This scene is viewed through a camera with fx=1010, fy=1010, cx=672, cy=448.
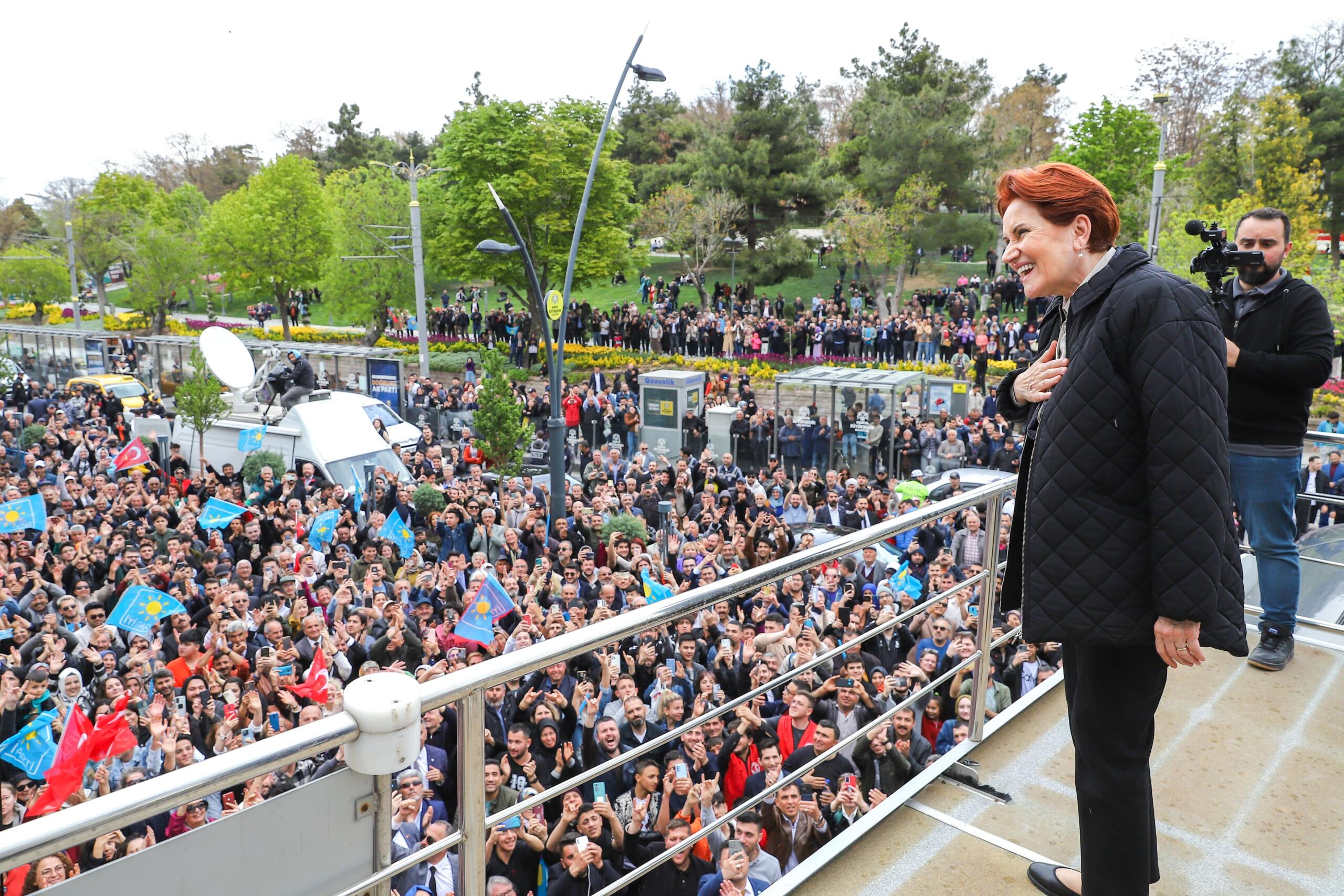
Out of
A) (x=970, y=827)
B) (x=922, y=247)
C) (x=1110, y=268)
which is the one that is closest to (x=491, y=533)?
(x=970, y=827)

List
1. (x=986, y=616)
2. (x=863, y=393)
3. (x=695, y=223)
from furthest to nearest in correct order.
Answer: (x=695, y=223)
(x=863, y=393)
(x=986, y=616)

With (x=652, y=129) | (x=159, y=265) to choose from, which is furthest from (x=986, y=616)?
(x=652, y=129)

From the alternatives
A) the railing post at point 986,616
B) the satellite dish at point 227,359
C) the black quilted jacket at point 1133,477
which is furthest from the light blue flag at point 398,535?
the black quilted jacket at point 1133,477

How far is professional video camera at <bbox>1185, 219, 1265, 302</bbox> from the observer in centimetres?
349

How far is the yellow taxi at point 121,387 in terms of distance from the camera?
95.6ft

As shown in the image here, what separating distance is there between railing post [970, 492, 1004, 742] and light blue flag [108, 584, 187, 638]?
906 centimetres

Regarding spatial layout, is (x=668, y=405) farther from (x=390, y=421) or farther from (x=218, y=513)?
(x=218, y=513)

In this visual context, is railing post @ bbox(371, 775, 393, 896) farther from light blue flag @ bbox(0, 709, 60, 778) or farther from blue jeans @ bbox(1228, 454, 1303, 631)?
light blue flag @ bbox(0, 709, 60, 778)

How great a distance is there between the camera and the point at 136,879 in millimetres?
1342

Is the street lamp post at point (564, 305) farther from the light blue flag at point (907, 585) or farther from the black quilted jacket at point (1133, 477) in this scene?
the black quilted jacket at point (1133, 477)

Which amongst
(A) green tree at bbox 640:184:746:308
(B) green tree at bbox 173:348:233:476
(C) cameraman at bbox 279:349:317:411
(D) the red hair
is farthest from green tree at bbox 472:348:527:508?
(A) green tree at bbox 640:184:746:308

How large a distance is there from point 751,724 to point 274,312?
65.0m

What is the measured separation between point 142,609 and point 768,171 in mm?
42496

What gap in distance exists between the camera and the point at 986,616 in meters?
3.39
